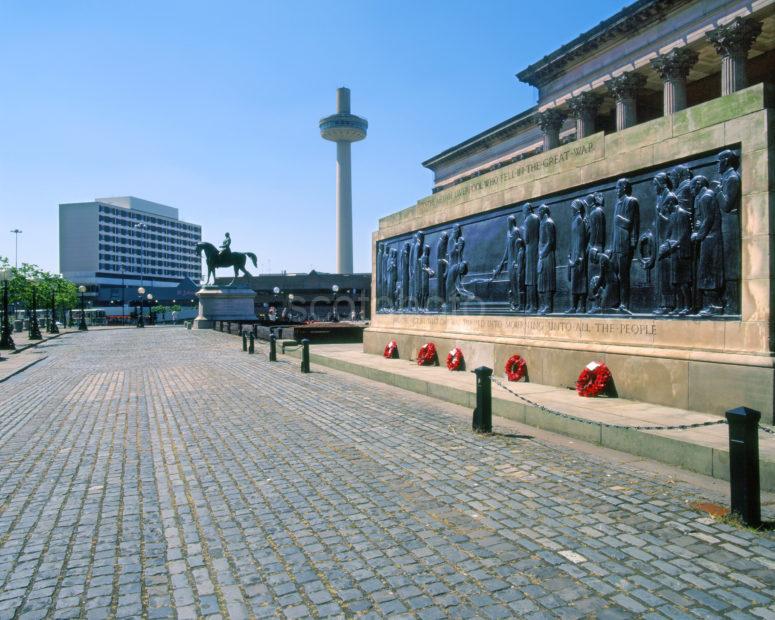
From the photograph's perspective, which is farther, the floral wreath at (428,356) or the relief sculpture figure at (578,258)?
the floral wreath at (428,356)

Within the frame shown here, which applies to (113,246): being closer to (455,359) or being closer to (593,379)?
(455,359)

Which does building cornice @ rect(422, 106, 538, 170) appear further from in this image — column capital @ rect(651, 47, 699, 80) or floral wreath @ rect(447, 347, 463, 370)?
floral wreath @ rect(447, 347, 463, 370)

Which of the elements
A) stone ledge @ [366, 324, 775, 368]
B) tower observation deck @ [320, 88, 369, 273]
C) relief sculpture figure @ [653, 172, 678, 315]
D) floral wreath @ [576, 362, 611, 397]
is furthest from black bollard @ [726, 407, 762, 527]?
tower observation deck @ [320, 88, 369, 273]

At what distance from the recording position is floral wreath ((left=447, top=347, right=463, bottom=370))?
15.2 meters

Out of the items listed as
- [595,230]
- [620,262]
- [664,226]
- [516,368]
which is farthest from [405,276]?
[664,226]

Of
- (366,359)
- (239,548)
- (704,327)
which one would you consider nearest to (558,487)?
(239,548)

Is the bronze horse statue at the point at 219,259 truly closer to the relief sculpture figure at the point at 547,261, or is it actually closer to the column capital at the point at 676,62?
the column capital at the point at 676,62

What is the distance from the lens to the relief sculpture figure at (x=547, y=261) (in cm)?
1257

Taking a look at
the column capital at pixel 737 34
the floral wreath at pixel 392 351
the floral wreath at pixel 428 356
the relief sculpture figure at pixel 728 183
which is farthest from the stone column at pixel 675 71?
the relief sculpture figure at pixel 728 183

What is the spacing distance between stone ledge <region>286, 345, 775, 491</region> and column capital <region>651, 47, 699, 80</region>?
29897 millimetres

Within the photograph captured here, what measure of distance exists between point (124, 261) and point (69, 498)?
171 m

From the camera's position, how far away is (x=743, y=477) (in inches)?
201

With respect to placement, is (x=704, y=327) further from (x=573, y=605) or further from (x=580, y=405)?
(x=573, y=605)

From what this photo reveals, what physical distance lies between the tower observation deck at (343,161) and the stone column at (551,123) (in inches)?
3368
